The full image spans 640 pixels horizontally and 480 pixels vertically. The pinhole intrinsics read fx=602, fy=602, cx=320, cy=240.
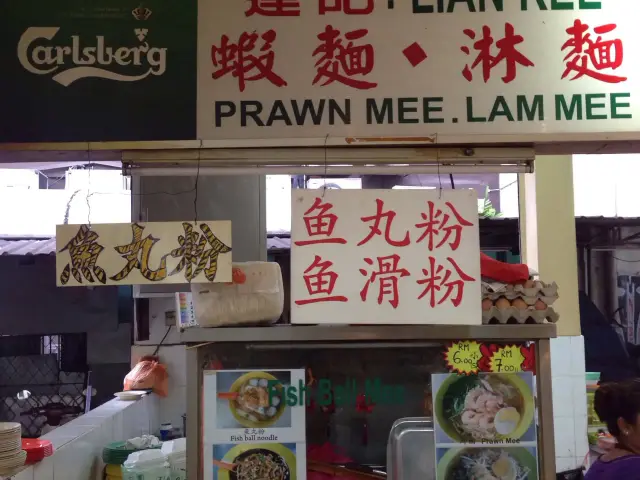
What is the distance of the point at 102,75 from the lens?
2.15 m

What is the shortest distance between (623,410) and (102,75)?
8.56 ft

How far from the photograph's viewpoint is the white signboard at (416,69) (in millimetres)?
2096

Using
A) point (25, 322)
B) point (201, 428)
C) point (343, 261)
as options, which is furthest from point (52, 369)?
point (343, 261)

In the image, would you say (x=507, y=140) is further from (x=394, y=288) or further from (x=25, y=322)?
(x=25, y=322)

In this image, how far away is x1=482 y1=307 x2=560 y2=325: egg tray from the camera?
2.28m

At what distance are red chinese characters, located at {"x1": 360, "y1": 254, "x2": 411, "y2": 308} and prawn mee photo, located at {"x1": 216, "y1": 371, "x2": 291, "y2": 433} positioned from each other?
50 cm

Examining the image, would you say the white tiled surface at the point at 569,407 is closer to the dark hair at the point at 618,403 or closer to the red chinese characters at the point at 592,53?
the dark hair at the point at 618,403

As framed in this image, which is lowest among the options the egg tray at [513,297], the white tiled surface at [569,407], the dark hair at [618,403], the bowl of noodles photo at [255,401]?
the white tiled surface at [569,407]

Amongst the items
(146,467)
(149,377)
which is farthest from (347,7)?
(149,377)

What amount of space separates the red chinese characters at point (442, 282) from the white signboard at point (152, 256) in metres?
0.70

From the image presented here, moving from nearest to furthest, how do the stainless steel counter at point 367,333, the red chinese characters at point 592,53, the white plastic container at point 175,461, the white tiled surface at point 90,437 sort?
the red chinese characters at point 592,53
the stainless steel counter at point 367,333
the white tiled surface at point 90,437
the white plastic container at point 175,461

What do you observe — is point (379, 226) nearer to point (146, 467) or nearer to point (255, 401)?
point (255, 401)

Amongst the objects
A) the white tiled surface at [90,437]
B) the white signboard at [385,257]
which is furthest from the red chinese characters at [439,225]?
the white tiled surface at [90,437]

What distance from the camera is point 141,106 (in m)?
2.14
